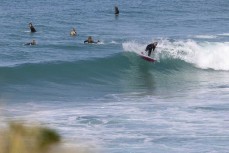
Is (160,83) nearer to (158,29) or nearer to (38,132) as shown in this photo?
(158,29)

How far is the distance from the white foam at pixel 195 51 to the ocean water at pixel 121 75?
53mm

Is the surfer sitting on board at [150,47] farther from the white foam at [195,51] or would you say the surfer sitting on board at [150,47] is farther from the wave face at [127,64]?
the white foam at [195,51]

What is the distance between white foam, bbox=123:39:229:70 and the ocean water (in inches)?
2.1

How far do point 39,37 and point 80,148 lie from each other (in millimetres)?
37133

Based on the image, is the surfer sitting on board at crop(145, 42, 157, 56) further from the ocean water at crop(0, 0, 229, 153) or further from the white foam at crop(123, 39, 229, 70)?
the white foam at crop(123, 39, 229, 70)

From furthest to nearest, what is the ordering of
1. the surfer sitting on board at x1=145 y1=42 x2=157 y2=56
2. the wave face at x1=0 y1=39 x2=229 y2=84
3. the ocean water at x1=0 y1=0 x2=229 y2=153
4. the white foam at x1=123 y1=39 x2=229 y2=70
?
1. the white foam at x1=123 y1=39 x2=229 y2=70
2. the surfer sitting on board at x1=145 y1=42 x2=157 y2=56
3. the wave face at x1=0 y1=39 x2=229 y2=84
4. the ocean water at x1=0 y1=0 x2=229 y2=153

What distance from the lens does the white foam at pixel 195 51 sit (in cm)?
3425

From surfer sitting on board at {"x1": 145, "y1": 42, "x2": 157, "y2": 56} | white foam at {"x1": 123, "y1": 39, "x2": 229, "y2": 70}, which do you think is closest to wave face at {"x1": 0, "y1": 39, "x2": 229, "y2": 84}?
white foam at {"x1": 123, "y1": 39, "x2": 229, "y2": 70}

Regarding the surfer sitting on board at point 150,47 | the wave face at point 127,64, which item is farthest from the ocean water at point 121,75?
the surfer sitting on board at point 150,47

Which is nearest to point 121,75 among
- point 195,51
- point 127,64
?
point 127,64

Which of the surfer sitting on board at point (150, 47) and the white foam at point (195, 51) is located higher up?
the surfer sitting on board at point (150, 47)

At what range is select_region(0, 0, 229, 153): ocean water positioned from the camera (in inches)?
696

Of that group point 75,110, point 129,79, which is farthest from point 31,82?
point 75,110

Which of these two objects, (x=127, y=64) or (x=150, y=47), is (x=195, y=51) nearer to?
(x=127, y=64)
